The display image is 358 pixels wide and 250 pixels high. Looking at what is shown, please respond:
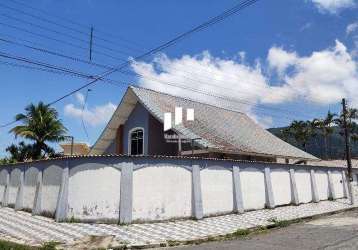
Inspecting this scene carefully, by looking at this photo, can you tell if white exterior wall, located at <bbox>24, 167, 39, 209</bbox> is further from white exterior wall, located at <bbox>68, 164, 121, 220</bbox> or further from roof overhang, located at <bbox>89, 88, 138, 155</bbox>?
roof overhang, located at <bbox>89, 88, 138, 155</bbox>

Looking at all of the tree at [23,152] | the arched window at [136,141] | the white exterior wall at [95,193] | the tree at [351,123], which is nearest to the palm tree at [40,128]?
the tree at [23,152]

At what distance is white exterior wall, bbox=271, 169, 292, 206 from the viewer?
804 inches

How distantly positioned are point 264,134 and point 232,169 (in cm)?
1252

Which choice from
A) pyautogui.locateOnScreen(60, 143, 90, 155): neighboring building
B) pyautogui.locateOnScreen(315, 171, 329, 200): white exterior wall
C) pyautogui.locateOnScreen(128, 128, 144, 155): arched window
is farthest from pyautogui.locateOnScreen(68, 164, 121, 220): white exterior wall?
pyautogui.locateOnScreen(60, 143, 90, 155): neighboring building

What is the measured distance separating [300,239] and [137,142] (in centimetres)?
1445

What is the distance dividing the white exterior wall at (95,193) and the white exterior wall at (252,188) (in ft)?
22.4

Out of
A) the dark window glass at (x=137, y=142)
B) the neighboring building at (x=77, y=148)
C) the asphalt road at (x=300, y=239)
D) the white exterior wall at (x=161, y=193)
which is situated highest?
the neighboring building at (x=77, y=148)

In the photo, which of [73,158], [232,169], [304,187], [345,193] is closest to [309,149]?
[345,193]

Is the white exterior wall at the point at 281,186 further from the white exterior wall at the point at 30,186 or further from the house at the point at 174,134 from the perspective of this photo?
the white exterior wall at the point at 30,186

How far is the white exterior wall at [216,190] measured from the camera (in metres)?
16.2

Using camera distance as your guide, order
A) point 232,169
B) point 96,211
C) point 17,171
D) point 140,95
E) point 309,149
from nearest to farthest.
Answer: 1. point 96,211
2. point 232,169
3. point 17,171
4. point 140,95
5. point 309,149

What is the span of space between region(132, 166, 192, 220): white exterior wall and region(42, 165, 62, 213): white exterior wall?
3491 mm

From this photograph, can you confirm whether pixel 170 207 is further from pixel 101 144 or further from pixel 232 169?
Result: pixel 101 144

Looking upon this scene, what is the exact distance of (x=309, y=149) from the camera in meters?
82.8
